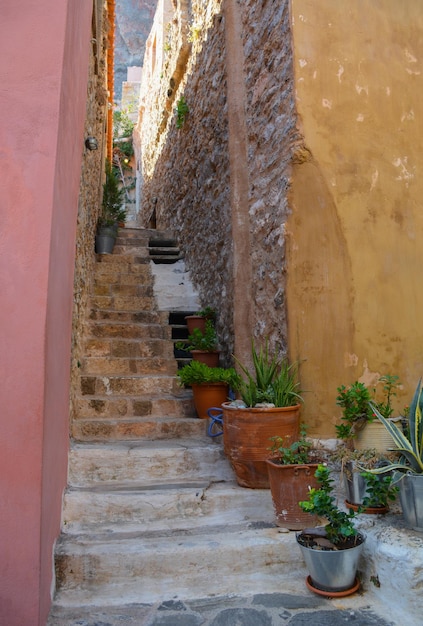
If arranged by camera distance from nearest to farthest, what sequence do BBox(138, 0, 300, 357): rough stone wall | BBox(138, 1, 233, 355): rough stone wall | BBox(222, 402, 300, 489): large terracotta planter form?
BBox(222, 402, 300, 489): large terracotta planter
BBox(138, 0, 300, 357): rough stone wall
BBox(138, 1, 233, 355): rough stone wall

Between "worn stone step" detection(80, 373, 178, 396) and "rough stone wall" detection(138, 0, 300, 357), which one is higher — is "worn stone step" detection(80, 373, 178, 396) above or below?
below

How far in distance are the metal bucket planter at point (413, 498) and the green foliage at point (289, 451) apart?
576mm

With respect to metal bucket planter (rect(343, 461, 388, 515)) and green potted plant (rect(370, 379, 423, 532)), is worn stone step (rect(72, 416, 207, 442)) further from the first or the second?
green potted plant (rect(370, 379, 423, 532))

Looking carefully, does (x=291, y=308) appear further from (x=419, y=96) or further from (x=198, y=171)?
(x=198, y=171)

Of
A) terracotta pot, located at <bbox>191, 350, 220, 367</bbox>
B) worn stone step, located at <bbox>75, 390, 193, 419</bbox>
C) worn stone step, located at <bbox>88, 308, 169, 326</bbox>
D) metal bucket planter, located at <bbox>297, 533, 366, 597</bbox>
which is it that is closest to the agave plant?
metal bucket planter, located at <bbox>297, 533, 366, 597</bbox>

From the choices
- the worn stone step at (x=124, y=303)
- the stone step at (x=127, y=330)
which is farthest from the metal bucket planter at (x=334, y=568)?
the worn stone step at (x=124, y=303)

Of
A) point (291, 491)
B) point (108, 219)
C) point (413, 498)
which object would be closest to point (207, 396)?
point (291, 491)

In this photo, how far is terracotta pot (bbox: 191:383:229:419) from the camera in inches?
164

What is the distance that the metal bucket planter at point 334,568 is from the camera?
7.57ft

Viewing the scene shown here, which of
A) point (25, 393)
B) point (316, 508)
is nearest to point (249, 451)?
point (316, 508)

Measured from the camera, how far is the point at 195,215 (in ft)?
21.0

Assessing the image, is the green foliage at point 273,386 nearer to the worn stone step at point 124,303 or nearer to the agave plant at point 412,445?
the agave plant at point 412,445

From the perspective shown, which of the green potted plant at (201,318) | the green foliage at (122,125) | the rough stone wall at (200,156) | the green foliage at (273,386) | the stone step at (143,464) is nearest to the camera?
the green foliage at (273,386)

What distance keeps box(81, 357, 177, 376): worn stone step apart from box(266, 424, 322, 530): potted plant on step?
215 cm
